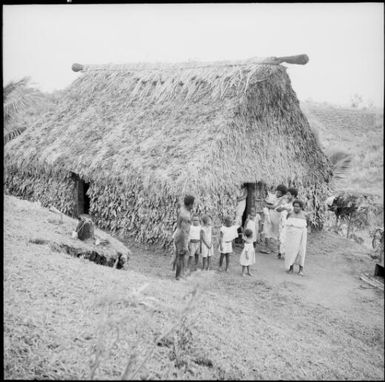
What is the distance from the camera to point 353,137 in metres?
20.2

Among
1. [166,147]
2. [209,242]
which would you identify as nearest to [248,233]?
[209,242]

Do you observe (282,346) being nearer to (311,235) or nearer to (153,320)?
(153,320)

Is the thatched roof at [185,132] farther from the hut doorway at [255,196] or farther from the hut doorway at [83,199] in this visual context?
the hut doorway at [83,199]

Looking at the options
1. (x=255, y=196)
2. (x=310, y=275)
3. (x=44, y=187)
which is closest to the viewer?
(x=310, y=275)

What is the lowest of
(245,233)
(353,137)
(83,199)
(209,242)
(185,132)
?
(209,242)

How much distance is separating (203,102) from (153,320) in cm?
599

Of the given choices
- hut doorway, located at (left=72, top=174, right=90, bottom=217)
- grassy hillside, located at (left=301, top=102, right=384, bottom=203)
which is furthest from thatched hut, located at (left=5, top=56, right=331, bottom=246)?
grassy hillside, located at (left=301, top=102, right=384, bottom=203)

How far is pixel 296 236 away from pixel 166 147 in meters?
3.18

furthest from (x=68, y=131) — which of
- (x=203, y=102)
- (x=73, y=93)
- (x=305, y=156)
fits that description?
(x=305, y=156)

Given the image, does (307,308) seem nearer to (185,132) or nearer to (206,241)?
(206,241)

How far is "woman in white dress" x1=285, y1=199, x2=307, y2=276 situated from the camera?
755cm

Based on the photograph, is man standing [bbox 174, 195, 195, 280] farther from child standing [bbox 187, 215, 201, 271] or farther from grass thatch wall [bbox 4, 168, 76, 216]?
grass thatch wall [bbox 4, 168, 76, 216]

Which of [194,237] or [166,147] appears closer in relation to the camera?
[194,237]

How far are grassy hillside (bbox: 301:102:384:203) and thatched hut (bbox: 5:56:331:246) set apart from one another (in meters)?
1.77
